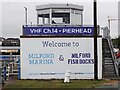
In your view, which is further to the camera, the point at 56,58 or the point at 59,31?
the point at 59,31

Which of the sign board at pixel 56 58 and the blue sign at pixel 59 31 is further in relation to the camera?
the blue sign at pixel 59 31

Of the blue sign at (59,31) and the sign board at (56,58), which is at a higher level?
the blue sign at (59,31)

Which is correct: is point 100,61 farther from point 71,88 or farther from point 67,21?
point 71,88

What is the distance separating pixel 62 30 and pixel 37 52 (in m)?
2.30

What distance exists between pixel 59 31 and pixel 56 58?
6.19 ft

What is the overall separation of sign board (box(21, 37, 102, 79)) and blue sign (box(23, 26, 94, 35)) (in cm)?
49

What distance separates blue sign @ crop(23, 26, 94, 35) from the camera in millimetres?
23422

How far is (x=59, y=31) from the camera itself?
23531 millimetres

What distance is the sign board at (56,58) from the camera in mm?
23188

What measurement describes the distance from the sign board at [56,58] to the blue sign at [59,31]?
0.49 metres

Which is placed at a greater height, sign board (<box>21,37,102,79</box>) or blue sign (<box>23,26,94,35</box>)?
blue sign (<box>23,26,94,35</box>)

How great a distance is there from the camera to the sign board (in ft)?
76.1

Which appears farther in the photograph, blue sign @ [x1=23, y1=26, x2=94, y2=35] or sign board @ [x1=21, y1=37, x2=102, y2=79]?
blue sign @ [x1=23, y1=26, x2=94, y2=35]

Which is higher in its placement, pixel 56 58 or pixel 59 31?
pixel 59 31
